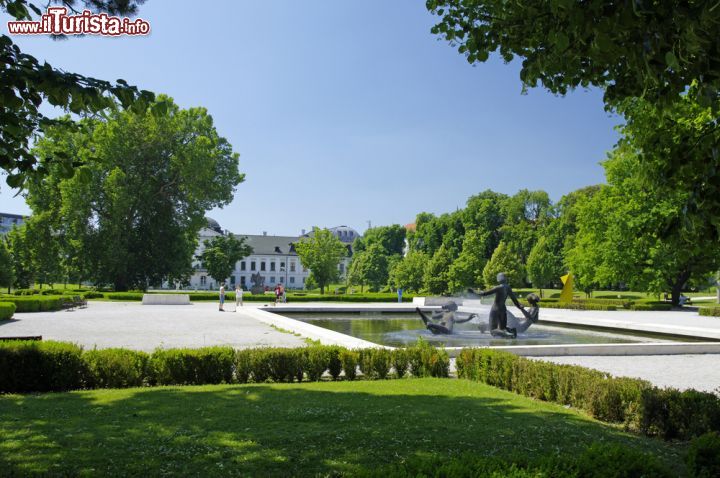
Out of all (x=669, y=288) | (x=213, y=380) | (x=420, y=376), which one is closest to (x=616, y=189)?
(x=669, y=288)

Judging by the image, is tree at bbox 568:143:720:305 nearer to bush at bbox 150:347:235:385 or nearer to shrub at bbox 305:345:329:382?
shrub at bbox 305:345:329:382

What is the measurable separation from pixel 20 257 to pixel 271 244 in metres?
69.8

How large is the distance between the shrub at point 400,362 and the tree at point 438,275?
4702 centimetres

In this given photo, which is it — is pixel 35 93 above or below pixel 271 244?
below

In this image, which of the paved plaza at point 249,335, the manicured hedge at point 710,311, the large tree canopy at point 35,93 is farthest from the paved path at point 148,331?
the manicured hedge at point 710,311

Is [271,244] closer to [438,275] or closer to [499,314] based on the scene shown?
[438,275]

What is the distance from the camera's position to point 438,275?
58406 millimetres

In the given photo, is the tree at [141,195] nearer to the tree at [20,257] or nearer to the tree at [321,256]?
the tree at [20,257]

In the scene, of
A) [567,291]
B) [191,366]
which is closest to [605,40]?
[191,366]

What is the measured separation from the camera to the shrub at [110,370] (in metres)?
9.41

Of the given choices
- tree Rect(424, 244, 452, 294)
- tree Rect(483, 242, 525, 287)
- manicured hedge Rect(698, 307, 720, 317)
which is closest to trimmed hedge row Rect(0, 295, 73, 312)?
manicured hedge Rect(698, 307, 720, 317)

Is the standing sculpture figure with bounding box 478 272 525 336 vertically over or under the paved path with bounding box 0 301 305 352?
over

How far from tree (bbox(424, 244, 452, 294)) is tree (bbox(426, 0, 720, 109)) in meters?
51.7

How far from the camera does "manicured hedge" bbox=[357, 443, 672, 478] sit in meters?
3.43
